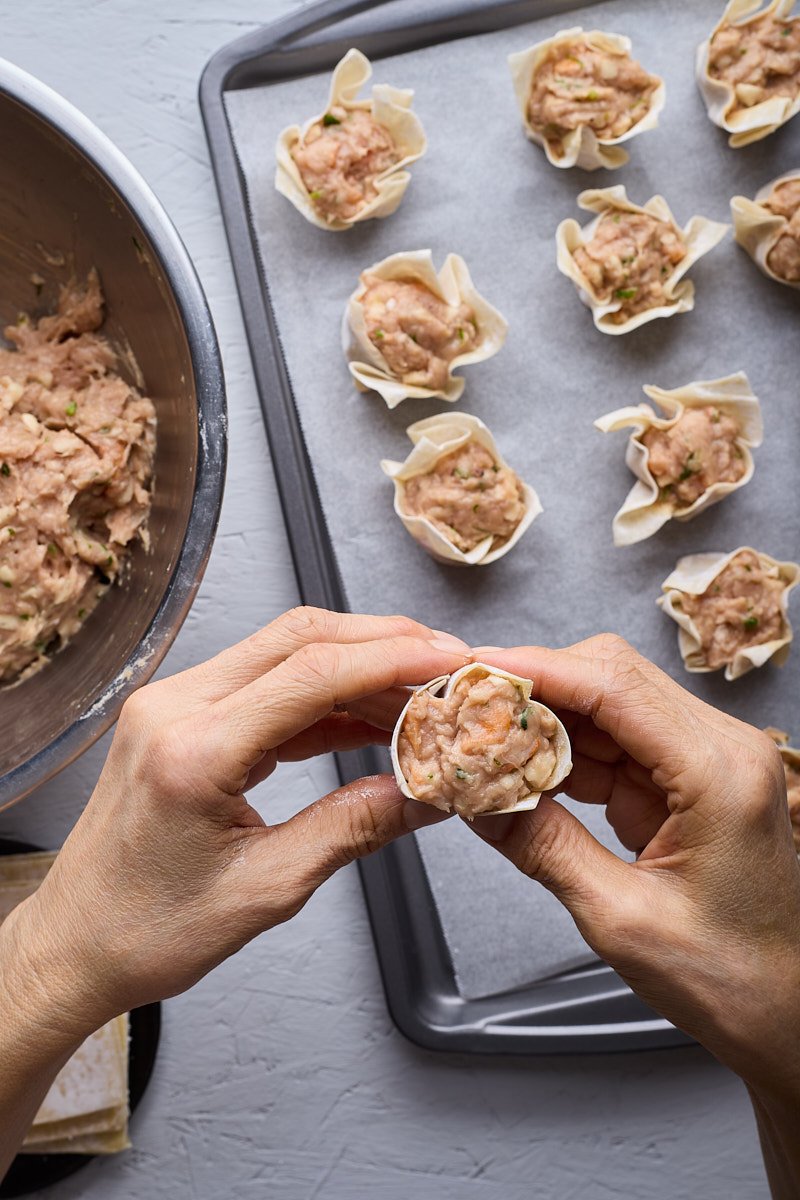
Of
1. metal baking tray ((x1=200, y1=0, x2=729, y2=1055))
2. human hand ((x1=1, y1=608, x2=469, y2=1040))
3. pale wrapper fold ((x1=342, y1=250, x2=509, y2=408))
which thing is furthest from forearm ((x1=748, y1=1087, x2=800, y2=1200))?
pale wrapper fold ((x1=342, y1=250, x2=509, y2=408))

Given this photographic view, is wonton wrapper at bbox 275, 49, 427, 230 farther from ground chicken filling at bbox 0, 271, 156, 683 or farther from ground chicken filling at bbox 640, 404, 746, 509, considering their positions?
ground chicken filling at bbox 640, 404, 746, 509

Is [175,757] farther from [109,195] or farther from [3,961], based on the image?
[109,195]

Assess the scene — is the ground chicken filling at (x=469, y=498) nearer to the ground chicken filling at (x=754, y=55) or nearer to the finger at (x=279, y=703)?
the finger at (x=279, y=703)

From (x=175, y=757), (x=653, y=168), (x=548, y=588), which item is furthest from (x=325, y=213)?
(x=175, y=757)

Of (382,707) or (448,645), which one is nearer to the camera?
(448,645)

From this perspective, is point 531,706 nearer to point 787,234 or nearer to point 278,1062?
point 278,1062

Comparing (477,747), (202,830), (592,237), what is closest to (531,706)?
(477,747)
